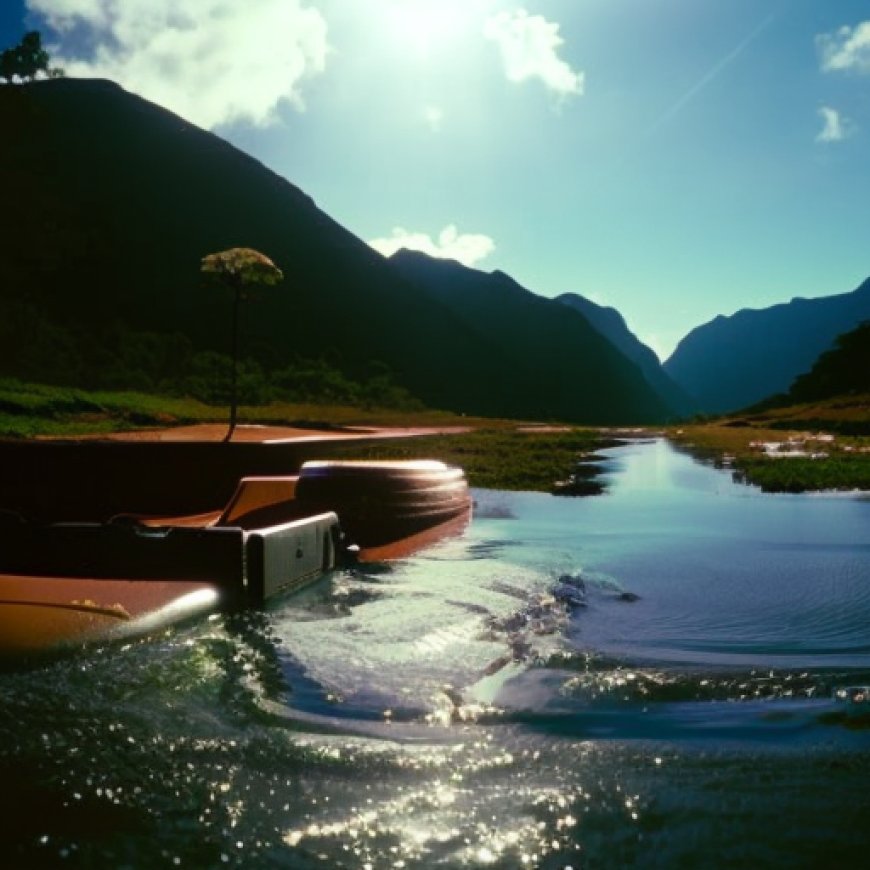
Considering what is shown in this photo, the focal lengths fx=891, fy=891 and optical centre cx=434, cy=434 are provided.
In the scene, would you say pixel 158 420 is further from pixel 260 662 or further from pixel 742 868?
pixel 742 868

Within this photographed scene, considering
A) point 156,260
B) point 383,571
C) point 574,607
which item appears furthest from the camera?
point 156,260

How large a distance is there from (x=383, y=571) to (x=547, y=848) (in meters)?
6.04

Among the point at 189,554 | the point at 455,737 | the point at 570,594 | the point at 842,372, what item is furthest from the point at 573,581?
the point at 842,372

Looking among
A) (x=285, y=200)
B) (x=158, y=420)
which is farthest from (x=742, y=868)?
(x=285, y=200)

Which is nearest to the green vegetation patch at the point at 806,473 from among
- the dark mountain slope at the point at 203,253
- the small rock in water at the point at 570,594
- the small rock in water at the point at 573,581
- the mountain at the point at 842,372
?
the small rock in water at the point at 573,581

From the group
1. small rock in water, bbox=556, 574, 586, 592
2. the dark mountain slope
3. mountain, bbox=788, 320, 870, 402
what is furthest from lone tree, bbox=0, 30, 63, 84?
mountain, bbox=788, 320, 870, 402

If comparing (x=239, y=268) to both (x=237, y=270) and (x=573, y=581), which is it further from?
(x=573, y=581)

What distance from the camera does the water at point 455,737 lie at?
330 centimetres

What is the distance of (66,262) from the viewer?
51.3 meters

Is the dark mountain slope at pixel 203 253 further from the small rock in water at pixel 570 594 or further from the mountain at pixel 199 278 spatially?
the small rock in water at pixel 570 594

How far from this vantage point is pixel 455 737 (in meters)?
4.41

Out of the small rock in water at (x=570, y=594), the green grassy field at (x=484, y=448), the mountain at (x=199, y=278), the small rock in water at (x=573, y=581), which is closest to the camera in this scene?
the small rock in water at (x=570, y=594)

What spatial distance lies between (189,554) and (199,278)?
10085 centimetres

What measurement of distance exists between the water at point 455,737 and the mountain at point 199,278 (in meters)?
61.4
